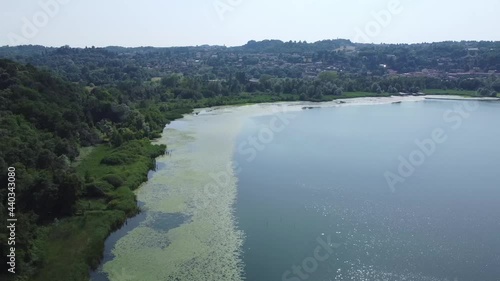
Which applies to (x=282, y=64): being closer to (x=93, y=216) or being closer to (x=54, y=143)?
(x=54, y=143)

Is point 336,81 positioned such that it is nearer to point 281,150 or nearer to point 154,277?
point 281,150

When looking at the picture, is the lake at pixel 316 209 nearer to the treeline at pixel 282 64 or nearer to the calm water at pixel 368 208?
the calm water at pixel 368 208

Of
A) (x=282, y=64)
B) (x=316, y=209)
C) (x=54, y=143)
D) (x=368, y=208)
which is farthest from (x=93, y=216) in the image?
(x=282, y=64)

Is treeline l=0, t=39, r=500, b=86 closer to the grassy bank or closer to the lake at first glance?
the lake

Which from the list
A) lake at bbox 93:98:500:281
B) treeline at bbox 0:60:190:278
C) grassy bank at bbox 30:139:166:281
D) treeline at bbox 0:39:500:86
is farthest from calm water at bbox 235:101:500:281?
treeline at bbox 0:39:500:86

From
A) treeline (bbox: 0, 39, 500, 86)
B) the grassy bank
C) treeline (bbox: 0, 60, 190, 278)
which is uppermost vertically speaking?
treeline (bbox: 0, 60, 190, 278)

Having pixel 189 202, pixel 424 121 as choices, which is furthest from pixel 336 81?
pixel 189 202
